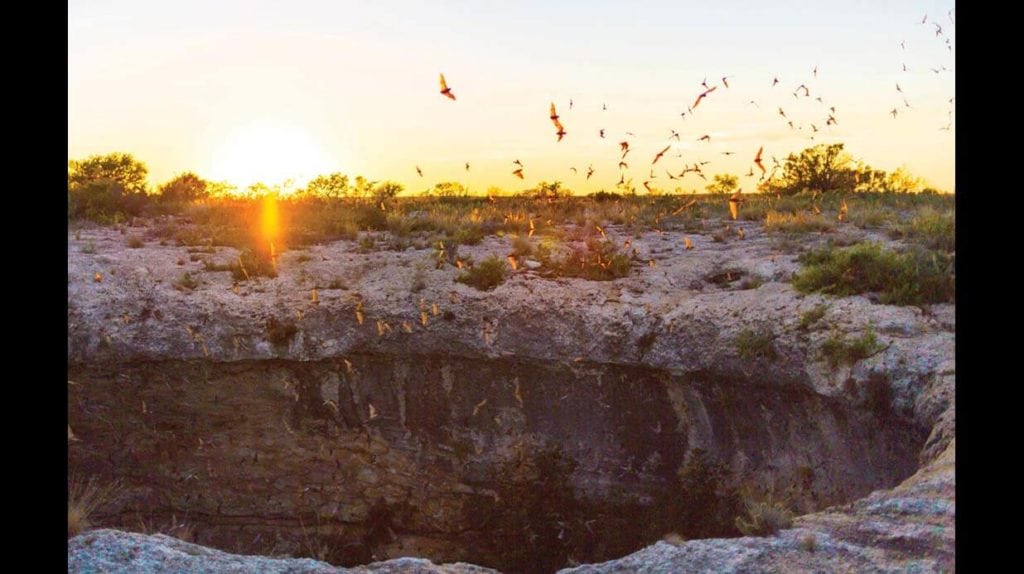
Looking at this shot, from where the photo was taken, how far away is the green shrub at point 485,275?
476 inches

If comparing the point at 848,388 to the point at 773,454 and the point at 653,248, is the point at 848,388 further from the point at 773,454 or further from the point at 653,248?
the point at 653,248

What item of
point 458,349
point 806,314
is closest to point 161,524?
point 458,349

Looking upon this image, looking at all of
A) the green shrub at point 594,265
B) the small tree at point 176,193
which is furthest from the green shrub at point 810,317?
the small tree at point 176,193

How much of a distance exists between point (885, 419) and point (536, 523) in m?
4.65

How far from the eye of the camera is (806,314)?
999 centimetres

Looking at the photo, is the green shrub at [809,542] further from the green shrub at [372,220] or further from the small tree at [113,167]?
the small tree at [113,167]

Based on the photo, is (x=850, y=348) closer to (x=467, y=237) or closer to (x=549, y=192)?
(x=467, y=237)

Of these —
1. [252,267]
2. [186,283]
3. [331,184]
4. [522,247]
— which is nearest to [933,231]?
[522,247]

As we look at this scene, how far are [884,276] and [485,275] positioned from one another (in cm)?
501

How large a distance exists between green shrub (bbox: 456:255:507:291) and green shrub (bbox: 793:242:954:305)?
12.6 ft

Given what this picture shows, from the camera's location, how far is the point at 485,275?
12.2 meters

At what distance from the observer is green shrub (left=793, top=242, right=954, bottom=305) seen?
9.98 m

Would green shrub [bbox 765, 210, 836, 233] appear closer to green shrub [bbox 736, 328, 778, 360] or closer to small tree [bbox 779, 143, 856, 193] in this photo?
green shrub [bbox 736, 328, 778, 360]

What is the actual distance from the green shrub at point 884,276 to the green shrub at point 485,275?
3.85 meters
